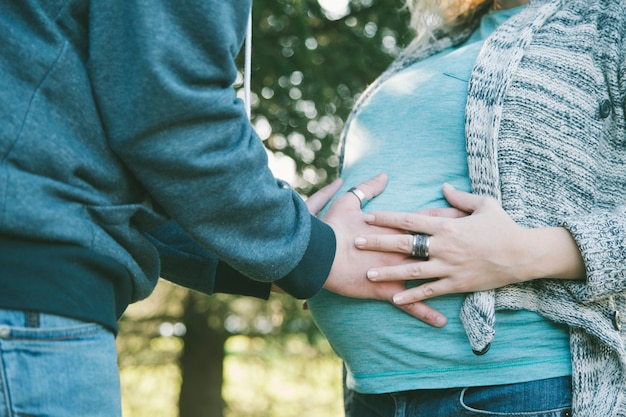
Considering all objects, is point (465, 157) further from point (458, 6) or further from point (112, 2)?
point (112, 2)

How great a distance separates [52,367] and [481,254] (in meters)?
0.78

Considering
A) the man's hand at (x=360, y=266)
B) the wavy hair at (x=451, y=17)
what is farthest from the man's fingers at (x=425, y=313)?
the wavy hair at (x=451, y=17)

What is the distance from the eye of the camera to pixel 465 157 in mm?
1461

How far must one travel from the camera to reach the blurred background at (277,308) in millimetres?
2826

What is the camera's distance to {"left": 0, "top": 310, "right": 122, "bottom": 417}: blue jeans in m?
0.83

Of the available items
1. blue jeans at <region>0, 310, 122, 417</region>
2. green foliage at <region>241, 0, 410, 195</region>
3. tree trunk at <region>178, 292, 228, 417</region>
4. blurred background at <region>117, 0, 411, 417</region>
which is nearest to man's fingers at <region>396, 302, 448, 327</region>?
blue jeans at <region>0, 310, 122, 417</region>

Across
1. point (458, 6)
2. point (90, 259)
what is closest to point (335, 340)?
point (90, 259)

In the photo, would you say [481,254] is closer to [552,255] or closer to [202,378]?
[552,255]

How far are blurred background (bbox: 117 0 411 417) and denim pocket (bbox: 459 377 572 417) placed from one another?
1.58 metres

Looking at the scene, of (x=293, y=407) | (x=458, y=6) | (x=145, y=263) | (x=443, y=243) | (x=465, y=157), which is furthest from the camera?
(x=293, y=407)

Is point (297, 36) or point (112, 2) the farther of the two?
point (297, 36)

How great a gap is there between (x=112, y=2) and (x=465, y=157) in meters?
0.81

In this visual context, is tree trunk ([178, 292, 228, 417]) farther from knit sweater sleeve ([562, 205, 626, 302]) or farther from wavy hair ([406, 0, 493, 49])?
knit sweater sleeve ([562, 205, 626, 302])

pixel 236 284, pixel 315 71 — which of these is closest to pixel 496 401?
pixel 236 284
